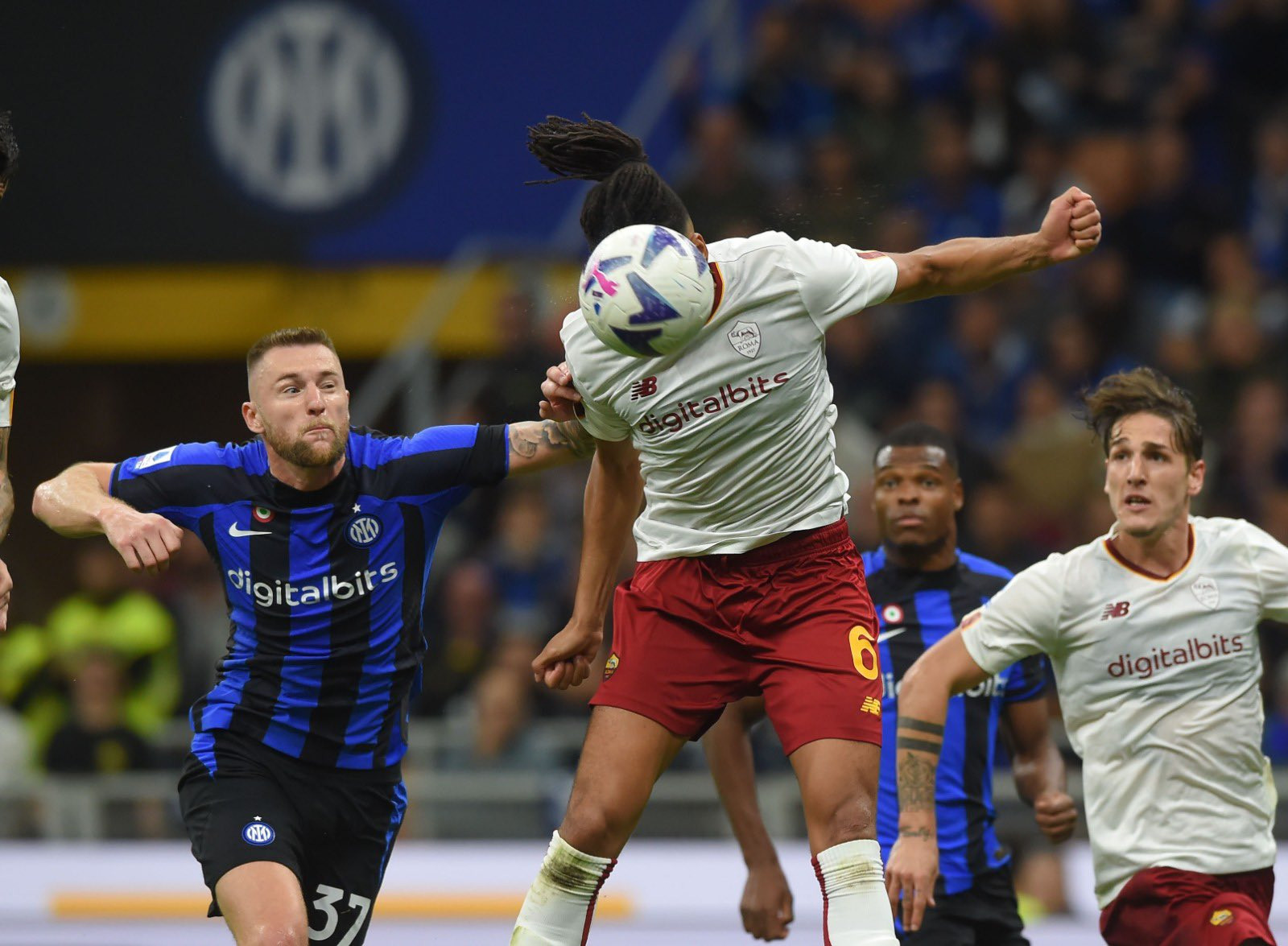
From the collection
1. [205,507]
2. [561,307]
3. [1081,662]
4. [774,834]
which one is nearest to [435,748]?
[774,834]

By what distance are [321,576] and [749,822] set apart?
4.61 ft

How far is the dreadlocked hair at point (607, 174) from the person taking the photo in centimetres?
449

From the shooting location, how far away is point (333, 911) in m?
5.14

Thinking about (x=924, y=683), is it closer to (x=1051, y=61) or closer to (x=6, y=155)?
(x=6, y=155)

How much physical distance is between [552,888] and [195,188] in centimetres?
851

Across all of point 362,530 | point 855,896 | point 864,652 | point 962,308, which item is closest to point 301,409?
point 362,530

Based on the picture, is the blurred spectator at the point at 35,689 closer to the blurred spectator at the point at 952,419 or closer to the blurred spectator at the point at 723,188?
the blurred spectator at the point at 723,188

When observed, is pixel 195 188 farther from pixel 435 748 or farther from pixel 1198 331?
pixel 1198 331

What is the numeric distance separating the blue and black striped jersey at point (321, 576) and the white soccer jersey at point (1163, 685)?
1.55m

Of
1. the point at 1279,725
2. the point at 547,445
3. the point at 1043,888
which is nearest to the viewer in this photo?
the point at 547,445

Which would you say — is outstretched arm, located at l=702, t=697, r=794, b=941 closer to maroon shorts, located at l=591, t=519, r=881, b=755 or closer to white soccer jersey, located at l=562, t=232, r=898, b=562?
maroon shorts, located at l=591, t=519, r=881, b=755

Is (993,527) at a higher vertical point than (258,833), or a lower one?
higher

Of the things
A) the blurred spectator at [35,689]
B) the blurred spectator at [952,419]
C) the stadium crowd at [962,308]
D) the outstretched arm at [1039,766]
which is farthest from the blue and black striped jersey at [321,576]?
the blurred spectator at [35,689]

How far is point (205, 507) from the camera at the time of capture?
5242 millimetres
